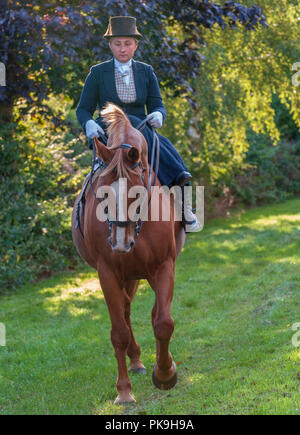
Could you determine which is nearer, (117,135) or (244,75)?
(117,135)

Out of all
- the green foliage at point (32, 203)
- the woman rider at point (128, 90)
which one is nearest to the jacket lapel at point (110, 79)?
the woman rider at point (128, 90)

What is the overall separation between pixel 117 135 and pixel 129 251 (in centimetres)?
92

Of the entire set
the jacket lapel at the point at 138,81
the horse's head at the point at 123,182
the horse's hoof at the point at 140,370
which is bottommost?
the horse's hoof at the point at 140,370

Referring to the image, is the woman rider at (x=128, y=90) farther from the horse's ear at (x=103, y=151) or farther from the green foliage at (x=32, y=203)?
the green foliage at (x=32, y=203)

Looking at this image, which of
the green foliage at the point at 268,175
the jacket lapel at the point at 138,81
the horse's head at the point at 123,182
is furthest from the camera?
the green foliage at the point at 268,175

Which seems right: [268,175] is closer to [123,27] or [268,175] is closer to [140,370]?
[140,370]

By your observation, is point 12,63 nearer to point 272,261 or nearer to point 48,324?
point 48,324

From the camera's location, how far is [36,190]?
41.2 ft

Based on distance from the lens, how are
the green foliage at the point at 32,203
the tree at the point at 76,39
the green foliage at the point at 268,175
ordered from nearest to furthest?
the tree at the point at 76,39 → the green foliage at the point at 32,203 → the green foliage at the point at 268,175

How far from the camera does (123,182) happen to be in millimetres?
4426

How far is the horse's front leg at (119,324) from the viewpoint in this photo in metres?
5.15

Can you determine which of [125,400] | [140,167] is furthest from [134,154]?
[125,400]

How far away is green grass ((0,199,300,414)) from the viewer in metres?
5.36

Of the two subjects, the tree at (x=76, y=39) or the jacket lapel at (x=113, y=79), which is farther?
the tree at (x=76, y=39)
